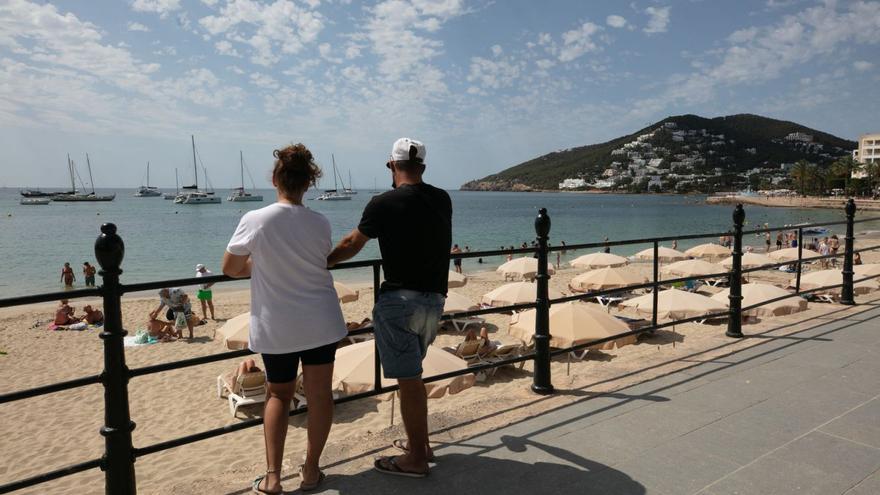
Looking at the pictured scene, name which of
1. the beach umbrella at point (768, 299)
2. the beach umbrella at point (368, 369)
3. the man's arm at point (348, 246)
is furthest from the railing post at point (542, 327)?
the beach umbrella at point (768, 299)

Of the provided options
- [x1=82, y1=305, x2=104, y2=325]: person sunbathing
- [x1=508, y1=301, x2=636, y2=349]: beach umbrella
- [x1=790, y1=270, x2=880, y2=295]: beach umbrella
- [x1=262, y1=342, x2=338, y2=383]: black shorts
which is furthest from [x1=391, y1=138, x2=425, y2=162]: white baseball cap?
[x1=82, y1=305, x2=104, y2=325]: person sunbathing

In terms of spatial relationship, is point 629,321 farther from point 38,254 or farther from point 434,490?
point 38,254

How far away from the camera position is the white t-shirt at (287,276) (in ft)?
7.84

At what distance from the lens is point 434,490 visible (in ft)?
8.87

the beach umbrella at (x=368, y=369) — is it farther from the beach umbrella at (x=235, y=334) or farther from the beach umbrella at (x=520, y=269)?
the beach umbrella at (x=520, y=269)

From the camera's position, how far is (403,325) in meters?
2.65

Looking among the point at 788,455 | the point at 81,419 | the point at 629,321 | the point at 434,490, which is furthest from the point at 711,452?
the point at 629,321

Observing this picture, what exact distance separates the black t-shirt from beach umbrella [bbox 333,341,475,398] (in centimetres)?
440

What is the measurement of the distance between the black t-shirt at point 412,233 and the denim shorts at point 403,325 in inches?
1.8

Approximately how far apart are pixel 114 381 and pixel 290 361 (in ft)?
2.44

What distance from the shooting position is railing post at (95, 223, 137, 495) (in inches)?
94.4

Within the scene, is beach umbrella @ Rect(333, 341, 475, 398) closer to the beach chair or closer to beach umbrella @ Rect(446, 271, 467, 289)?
the beach chair

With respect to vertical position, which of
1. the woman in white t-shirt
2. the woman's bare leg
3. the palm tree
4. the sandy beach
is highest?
the palm tree

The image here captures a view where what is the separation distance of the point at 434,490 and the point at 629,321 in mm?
10751
